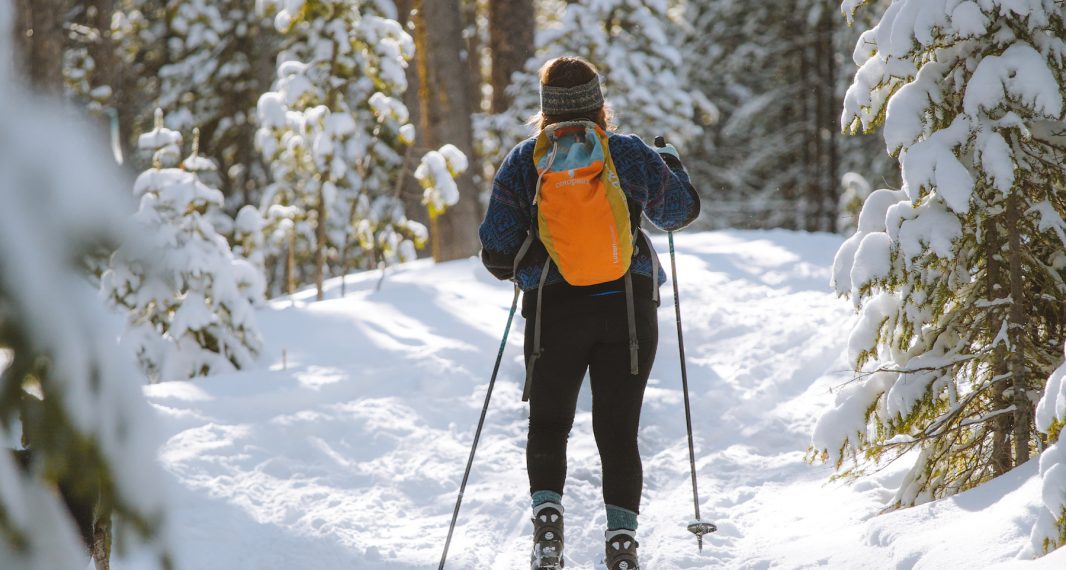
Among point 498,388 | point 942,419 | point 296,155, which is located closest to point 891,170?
point 296,155

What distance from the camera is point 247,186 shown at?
20.1 metres

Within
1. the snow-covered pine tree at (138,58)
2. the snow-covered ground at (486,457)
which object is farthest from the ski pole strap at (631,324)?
the snow-covered pine tree at (138,58)

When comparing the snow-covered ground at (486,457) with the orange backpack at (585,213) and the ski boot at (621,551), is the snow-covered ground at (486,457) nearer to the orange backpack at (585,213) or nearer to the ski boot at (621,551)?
the ski boot at (621,551)

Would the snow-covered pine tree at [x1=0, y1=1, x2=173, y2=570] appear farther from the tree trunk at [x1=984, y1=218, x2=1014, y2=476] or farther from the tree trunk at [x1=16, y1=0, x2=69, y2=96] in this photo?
the tree trunk at [x1=16, y1=0, x2=69, y2=96]

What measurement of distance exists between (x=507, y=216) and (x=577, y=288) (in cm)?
41

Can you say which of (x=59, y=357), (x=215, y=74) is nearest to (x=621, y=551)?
(x=59, y=357)

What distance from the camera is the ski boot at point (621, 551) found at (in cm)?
347

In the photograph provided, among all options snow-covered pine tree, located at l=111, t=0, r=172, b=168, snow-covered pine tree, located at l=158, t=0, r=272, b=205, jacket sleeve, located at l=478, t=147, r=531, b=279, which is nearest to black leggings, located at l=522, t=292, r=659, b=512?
jacket sleeve, located at l=478, t=147, r=531, b=279

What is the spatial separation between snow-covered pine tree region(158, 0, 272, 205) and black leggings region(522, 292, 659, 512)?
15.8 metres

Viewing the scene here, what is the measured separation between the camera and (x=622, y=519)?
11.6ft

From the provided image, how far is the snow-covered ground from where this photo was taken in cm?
410

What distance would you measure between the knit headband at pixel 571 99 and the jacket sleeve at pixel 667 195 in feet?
0.88

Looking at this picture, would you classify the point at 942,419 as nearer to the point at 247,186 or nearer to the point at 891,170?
the point at 891,170

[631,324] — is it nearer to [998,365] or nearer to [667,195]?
[667,195]
